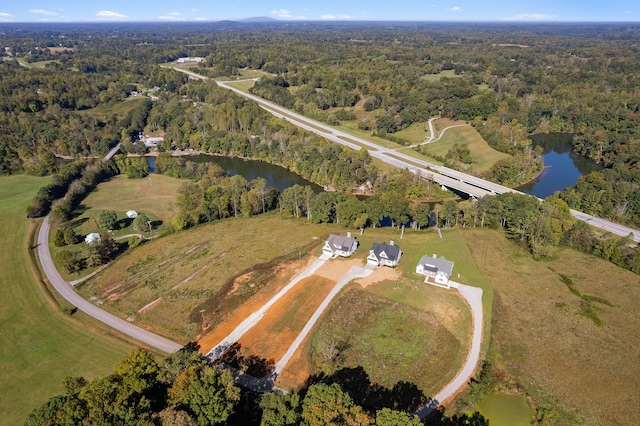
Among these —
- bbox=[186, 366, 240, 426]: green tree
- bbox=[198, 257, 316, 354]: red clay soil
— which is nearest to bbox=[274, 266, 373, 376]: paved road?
bbox=[198, 257, 316, 354]: red clay soil

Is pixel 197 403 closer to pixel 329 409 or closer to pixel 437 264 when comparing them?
pixel 329 409

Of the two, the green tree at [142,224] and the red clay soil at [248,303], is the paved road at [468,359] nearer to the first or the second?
the red clay soil at [248,303]

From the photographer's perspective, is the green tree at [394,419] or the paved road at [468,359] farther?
the paved road at [468,359]

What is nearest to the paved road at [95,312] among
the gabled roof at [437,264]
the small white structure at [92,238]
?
the small white structure at [92,238]

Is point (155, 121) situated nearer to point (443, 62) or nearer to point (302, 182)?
point (302, 182)

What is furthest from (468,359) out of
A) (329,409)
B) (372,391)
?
(329,409)

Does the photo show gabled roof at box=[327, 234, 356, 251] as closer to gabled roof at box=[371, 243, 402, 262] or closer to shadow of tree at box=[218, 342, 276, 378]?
gabled roof at box=[371, 243, 402, 262]
